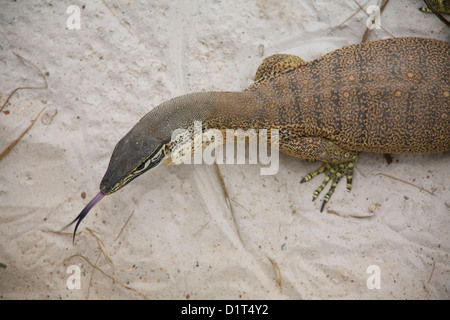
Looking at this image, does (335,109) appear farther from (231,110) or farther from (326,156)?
(231,110)

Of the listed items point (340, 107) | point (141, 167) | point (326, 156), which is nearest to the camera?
point (141, 167)

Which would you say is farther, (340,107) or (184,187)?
(184,187)

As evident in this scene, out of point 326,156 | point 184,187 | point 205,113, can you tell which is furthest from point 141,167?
point 326,156

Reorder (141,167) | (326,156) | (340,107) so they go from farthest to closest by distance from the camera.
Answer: (326,156), (340,107), (141,167)

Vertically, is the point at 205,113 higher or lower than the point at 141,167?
higher

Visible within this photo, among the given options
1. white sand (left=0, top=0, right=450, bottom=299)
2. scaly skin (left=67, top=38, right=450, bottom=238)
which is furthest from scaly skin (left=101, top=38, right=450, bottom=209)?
white sand (left=0, top=0, right=450, bottom=299)

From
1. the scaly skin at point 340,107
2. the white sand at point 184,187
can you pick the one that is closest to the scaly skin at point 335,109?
the scaly skin at point 340,107

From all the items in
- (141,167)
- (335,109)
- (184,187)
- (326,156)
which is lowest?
(184,187)
